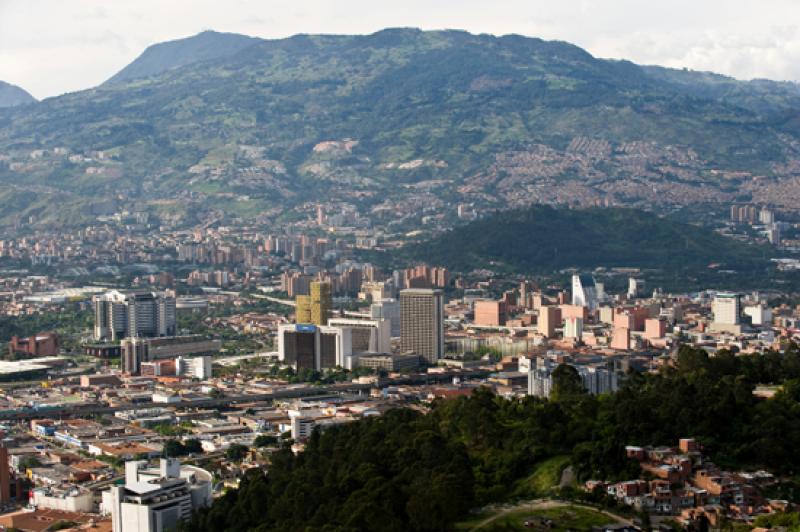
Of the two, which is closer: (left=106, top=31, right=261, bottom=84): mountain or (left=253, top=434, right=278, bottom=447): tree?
(left=253, top=434, right=278, bottom=447): tree

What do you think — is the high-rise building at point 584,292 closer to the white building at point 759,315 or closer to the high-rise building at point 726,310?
the high-rise building at point 726,310

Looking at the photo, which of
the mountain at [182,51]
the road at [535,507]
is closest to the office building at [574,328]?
the road at [535,507]

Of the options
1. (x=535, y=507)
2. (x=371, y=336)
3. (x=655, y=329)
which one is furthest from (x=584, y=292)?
(x=535, y=507)

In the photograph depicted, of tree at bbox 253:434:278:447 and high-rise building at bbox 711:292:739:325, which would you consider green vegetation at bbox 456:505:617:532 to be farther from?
high-rise building at bbox 711:292:739:325

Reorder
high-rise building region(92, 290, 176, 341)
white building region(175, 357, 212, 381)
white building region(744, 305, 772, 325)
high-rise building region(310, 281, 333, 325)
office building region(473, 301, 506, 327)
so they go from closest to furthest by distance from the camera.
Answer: white building region(175, 357, 212, 381) < high-rise building region(310, 281, 333, 325) < high-rise building region(92, 290, 176, 341) < white building region(744, 305, 772, 325) < office building region(473, 301, 506, 327)

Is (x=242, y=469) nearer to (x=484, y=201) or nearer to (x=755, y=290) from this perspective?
(x=755, y=290)

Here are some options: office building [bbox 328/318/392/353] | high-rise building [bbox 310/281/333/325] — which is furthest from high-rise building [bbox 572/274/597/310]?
office building [bbox 328/318/392/353]

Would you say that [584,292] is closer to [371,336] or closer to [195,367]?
[371,336]
